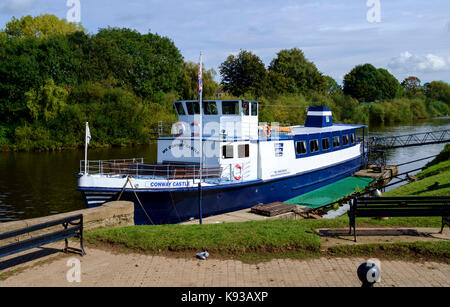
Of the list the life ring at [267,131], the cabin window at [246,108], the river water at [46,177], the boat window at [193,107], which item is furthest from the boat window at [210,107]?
the river water at [46,177]

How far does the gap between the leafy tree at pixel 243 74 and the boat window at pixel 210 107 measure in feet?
147

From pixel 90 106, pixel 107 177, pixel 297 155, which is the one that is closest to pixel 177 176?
pixel 107 177

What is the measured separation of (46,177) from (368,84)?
3762 inches

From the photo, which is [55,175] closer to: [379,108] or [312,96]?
[312,96]

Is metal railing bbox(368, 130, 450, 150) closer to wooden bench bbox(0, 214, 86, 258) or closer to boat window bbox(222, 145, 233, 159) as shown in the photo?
boat window bbox(222, 145, 233, 159)

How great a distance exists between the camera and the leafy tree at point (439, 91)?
398 feet

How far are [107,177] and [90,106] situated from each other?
40.0 metres

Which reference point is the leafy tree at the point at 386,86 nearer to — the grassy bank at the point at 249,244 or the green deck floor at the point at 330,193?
the green deck floor at the point at 330,193

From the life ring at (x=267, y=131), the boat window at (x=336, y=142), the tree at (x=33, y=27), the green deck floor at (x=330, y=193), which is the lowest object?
the green deck floor at (x=330, y=193)

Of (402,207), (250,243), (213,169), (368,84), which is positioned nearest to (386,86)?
(368,84)

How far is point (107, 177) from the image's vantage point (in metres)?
16.5

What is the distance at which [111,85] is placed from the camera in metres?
60.0

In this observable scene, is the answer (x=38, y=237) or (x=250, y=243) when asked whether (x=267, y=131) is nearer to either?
(x=250, y=243)

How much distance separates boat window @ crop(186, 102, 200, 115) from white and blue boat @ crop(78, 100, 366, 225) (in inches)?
0.4
